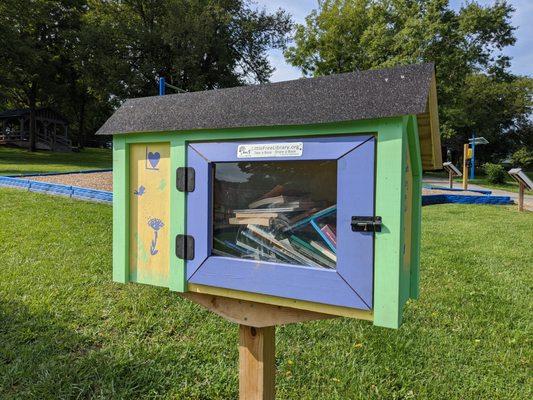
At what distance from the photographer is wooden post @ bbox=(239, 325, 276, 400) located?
1.36 metres

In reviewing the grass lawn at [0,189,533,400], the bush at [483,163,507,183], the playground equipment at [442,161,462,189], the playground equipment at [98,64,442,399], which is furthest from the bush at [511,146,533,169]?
the playground equipment at [98,64,442,399]

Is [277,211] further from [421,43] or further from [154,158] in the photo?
[421,43]

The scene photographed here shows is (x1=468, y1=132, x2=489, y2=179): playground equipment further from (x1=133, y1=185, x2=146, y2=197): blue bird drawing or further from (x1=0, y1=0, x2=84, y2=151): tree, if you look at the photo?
(x1=0, y1=0, x2=84, y2=151): tree

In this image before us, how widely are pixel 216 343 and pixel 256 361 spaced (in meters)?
1.41

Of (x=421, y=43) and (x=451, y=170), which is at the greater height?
(x=421, y=43)

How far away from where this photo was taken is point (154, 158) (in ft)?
4.28

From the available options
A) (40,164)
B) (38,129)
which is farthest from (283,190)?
(38,129)

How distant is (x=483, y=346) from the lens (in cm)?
268

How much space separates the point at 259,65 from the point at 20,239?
83.3ft

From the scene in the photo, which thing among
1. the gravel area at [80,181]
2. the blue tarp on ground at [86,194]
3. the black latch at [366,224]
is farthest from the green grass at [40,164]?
the black latch at [366,224]

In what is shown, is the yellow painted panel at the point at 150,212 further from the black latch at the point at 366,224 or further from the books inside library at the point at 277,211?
the black latch at the point at 366,224

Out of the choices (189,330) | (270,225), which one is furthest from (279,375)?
(270,225)

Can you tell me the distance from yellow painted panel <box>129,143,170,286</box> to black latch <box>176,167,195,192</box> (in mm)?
52

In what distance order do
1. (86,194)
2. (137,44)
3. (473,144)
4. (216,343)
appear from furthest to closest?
1. (137,44)
2. (473,144)
3. (86,194)
4. (216,343)
